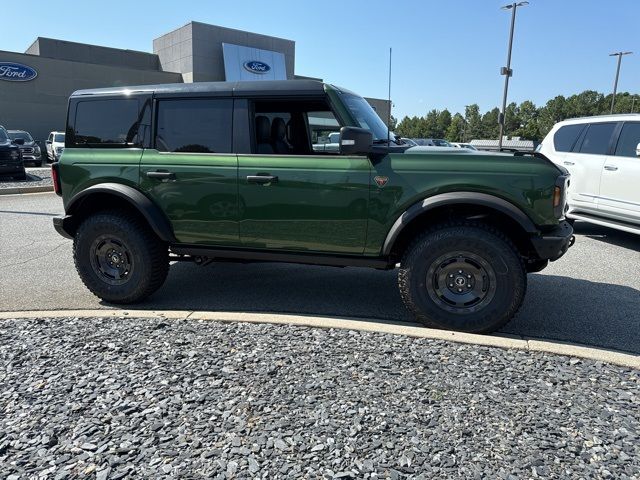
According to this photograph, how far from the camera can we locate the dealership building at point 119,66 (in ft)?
94.6

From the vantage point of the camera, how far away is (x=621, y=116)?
7.02m

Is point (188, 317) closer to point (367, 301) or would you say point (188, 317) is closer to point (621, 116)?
point (367, 301)

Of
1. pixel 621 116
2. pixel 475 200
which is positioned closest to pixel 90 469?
pixel 475 200

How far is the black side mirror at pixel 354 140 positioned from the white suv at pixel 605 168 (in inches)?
199

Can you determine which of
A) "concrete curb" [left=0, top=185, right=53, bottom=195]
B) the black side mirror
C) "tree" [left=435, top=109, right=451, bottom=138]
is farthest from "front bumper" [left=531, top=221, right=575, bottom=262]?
"tree" [left=435, top=109, right=451, bottom=138]

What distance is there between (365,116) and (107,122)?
7.75 ft

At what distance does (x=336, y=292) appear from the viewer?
4824mm

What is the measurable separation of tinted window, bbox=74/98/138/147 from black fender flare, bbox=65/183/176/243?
1.39 ft

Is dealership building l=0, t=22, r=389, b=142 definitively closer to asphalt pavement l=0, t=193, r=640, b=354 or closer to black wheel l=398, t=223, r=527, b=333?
asphalt pavement l=0, t=193, r=640, b=354

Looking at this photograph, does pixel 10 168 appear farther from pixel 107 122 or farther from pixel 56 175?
pixel 107 122

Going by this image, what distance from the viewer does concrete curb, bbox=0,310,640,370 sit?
10.4ft

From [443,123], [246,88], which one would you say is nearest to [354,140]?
[246,88]

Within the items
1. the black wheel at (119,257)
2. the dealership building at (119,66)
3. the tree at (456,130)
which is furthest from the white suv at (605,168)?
the tree at (456,130)

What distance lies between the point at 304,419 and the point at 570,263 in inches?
194
